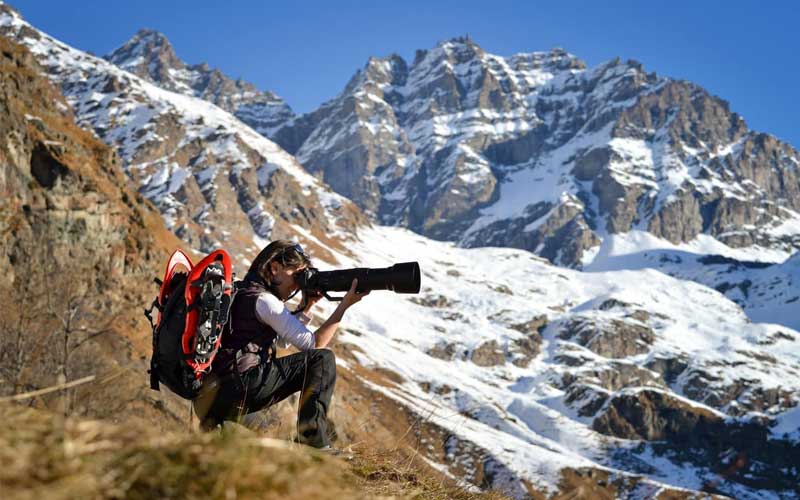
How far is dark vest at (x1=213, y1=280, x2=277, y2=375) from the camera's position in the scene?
Result: 17.2 ft

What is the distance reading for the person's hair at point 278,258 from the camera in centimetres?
561

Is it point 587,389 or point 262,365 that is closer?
point 262,365

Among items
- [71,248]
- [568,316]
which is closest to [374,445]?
[71,248]

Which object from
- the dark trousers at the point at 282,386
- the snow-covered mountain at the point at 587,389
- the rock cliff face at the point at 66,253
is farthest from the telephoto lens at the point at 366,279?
the snow-covered mountain at the point at 587,389

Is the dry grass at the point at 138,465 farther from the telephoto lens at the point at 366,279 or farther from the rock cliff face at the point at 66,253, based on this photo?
the rock cliff face at the point at 66,253

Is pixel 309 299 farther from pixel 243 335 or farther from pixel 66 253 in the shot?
pixel 66 253

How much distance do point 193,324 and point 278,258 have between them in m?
1.02

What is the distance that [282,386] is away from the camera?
5.34 metres

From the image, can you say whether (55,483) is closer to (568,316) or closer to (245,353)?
(245,353)

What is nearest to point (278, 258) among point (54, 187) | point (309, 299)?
point (309, 299)

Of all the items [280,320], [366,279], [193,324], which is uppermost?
[366,279]

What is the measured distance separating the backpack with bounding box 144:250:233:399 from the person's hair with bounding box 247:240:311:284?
0.67 metres

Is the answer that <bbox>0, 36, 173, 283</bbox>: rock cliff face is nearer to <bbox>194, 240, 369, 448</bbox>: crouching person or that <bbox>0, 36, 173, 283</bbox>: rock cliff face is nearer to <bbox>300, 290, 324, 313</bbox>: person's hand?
<bbox>300, 290, 324, 313</bbox>: person's hand

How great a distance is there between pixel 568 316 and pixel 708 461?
6730cm
